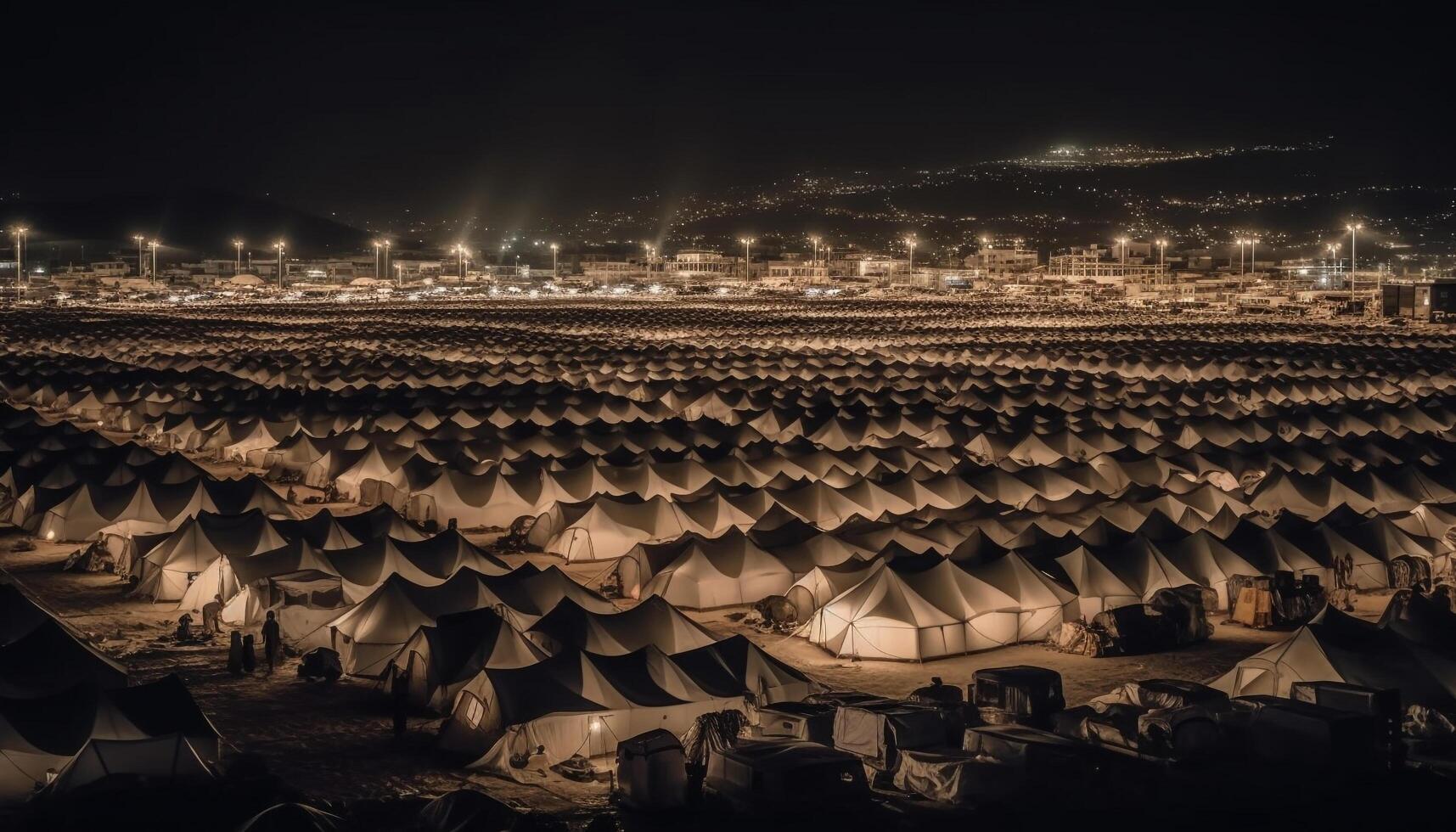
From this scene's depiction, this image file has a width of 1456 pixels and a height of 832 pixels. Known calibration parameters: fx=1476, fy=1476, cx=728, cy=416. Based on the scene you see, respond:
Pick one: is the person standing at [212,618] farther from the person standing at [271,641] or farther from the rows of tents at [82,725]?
the rows of tents at [82,725]

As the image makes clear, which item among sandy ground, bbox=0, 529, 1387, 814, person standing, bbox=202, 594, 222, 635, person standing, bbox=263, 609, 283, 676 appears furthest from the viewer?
person standing, bbox=202, 594, 222, 635

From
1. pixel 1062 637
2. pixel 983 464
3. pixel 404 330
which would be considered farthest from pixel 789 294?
pixel 1062 637

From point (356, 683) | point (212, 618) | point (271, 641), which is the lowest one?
point (356, 683)

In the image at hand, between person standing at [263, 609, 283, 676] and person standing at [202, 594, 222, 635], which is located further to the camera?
person standing at [202, 594, 222, 635]

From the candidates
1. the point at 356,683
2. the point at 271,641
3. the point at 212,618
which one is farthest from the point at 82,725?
the point at 212,618

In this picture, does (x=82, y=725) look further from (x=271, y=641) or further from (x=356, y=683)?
(x=271, y=641)

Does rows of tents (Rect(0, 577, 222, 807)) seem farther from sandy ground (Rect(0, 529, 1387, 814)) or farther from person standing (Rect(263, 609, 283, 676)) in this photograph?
person standing (Rect(263, 609, 283, 676))

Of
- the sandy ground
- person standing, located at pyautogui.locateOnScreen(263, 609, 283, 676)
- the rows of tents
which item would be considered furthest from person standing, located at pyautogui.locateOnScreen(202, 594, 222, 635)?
the rows of tents

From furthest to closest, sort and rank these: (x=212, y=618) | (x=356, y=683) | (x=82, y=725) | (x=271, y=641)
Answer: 1. (x=212, y=618)
2. (x=271, y=641)
3. (x=356, y=683)
4. (x=82, y=725)
